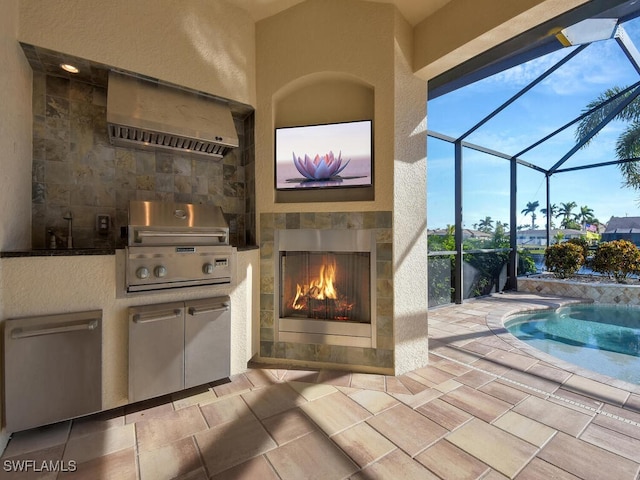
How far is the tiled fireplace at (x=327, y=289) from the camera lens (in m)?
2.42

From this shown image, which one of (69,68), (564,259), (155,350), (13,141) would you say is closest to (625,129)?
(564,259)

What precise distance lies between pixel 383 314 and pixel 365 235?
26.5 inches

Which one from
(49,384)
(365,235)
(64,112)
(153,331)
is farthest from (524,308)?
(64,112)

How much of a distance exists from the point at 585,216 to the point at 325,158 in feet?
21.6

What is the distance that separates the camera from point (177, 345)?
2.02m

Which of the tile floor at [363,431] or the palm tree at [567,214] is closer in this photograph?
the tile floor at [363,431]

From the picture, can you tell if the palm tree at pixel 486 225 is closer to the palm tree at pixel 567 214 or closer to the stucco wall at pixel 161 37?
the palm tree at pixel 567 214

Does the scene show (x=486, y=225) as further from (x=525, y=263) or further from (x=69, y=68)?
(x=69, y=68)

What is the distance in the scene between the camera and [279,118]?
2756 millimetres

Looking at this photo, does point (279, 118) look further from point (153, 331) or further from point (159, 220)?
point (153, 331)

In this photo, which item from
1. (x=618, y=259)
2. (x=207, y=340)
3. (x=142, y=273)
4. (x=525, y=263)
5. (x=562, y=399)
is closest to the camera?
(x=142, y=273)

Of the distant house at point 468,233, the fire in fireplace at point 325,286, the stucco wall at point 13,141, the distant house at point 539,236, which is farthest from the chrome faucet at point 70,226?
the distant house at point 539,236

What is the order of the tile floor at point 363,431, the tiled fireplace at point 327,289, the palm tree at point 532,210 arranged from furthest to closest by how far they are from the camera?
the palm tree at point 532,210 → the tiled fireplace at point 327,289 → the tile floor at point 363,431

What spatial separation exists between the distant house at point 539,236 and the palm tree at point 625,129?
127 cm
